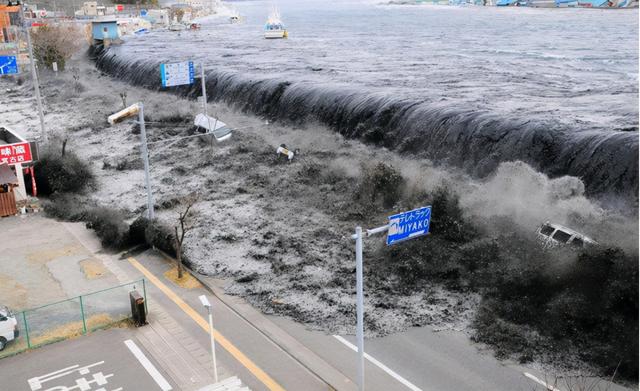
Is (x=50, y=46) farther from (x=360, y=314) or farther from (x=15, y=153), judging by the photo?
(x=360, y=314)

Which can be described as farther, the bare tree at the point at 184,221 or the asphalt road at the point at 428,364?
the bare tree at the point at 184,221

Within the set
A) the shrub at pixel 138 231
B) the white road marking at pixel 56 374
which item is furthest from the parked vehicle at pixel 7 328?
the shrub at pixel 138 231

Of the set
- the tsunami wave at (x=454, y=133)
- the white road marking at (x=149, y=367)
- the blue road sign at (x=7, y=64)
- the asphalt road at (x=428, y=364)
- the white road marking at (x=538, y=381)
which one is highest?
the blue road sign at (x=7, y=64)

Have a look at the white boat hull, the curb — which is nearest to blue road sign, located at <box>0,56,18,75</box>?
the curb

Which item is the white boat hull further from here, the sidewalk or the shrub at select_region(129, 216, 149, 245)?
the sidewalk

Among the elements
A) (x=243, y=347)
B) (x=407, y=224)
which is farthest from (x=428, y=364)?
(x=407, y=224)

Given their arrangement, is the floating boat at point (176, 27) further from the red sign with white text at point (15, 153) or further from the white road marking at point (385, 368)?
the white road marking at point (385, 368)
